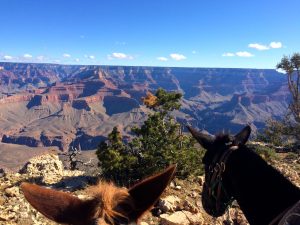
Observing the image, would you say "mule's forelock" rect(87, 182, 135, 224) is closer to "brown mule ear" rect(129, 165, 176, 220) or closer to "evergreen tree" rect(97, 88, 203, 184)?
"brown mule ear" rect(129, 165, 176, 220)

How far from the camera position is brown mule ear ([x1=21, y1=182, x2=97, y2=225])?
1.59 meters

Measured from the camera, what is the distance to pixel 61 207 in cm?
162

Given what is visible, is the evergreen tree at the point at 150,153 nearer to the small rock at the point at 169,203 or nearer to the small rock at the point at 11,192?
the small rock at the point at 169,203

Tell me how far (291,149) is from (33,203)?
20392 mm

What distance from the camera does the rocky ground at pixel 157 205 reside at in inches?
306

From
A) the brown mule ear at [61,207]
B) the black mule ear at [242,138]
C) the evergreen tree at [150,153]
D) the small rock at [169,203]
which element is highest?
the brown mule ear at [61,207]

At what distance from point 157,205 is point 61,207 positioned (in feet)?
23.6

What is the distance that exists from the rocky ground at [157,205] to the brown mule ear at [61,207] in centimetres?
517

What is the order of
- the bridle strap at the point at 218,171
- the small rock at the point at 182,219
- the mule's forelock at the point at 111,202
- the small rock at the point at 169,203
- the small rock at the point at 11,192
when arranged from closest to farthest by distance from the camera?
the mule's forelock at the point at 111,202, the bridle strap at the point at 218,171, the small rock at the point at 182,219, the small rock at the point at 169,203, the small rock at the point at 11,192

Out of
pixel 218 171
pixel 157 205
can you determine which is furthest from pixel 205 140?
pixel 157 205

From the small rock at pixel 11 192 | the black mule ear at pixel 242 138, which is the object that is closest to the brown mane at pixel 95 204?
the black mule ear at pixel 242 138

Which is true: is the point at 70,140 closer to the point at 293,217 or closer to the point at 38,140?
the point at 38,140

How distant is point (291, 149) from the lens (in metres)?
20.0

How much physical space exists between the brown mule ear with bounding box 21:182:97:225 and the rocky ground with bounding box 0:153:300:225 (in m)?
5.17
